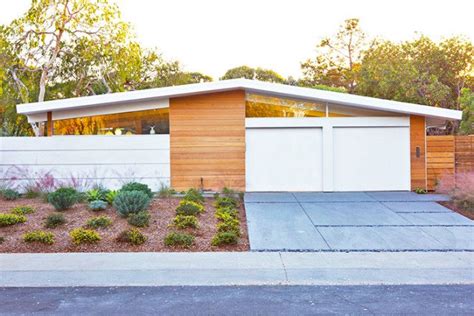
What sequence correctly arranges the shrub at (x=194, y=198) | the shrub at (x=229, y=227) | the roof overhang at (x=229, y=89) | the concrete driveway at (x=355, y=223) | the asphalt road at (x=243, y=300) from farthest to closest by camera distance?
the roof overhang at (x=229, y=89) → the shrub at (x=194, y=198) → the shrub at (x=229, y=227) → the concrete driveway at (x=355, y=223) → the asphalt road at (x=243, y=300)

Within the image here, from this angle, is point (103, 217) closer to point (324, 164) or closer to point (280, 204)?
point (280, 204)

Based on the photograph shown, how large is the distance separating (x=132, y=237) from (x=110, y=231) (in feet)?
2.97

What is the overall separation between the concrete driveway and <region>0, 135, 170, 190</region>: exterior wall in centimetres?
304

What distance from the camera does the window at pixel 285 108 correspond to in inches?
609

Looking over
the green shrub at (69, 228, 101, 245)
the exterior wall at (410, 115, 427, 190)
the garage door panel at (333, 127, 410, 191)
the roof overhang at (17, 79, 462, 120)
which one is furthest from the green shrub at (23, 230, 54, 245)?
the exterior wall at (410, 115, 427, 190)

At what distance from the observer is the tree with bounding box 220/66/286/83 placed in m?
46.2

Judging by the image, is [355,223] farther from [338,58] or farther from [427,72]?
[338,58]

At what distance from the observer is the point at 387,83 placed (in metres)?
30.8

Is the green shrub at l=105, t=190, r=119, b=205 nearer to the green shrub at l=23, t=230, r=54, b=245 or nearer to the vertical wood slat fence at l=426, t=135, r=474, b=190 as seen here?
→ the green shrub at l=23, t=230, r=54, b=245

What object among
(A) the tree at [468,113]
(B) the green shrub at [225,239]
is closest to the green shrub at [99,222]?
(B) the green shrub at [225,239]

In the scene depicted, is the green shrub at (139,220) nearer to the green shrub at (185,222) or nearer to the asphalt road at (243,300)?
the green shrub at (185,222)

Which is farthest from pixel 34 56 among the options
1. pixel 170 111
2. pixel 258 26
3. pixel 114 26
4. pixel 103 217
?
pixel 103 217

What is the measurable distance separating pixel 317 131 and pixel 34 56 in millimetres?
17233

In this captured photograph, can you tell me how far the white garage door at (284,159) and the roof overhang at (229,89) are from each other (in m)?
1.20
